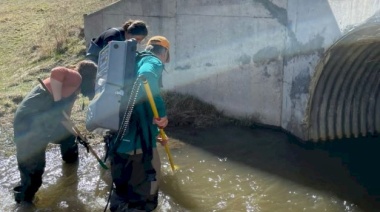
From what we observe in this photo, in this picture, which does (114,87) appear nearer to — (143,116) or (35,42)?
(143,116)

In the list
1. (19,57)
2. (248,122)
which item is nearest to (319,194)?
(248,122)

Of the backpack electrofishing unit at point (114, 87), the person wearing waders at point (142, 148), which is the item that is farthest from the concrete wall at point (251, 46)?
the backpack electrofishing unit at point (114, 87)

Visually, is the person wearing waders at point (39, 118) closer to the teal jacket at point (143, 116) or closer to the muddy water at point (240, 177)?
the muddy water at point (240, 177)

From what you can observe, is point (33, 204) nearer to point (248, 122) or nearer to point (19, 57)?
point (248, 122)

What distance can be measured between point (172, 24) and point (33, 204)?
15.5ft

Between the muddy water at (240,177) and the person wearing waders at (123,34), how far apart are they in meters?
1.74

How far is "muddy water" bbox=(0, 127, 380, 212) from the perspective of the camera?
19.5 ft

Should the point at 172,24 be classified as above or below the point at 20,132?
above

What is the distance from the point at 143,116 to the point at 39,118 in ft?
5.40

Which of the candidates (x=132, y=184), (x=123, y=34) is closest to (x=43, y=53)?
(x=123, y=34)

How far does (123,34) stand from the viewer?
20.1ft

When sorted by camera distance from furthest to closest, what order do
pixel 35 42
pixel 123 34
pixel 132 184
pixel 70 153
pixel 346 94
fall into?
1. pixel 35 42
2. pixel 346 94
3. pixel 70 153
4. pixel 123 34
5. pixel 132 184

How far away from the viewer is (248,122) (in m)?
8.54

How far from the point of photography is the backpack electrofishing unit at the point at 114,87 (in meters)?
4.46
